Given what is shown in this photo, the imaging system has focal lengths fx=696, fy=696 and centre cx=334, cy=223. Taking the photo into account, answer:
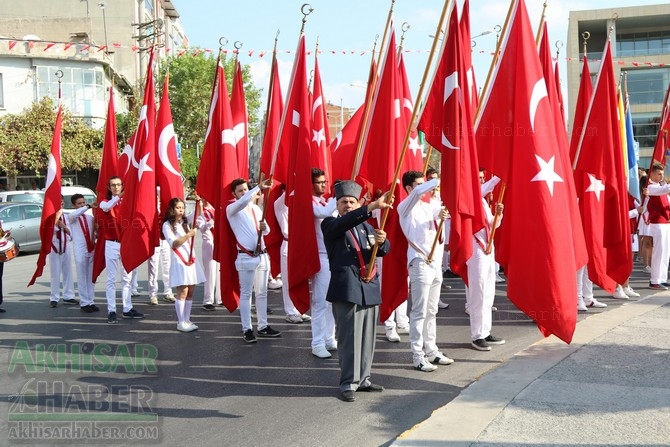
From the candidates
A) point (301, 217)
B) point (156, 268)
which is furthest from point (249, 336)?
point (156, 268)

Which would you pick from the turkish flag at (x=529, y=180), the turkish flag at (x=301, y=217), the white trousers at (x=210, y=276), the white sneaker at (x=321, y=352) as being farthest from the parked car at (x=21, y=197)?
the turkish flag at (x=529, y=180)

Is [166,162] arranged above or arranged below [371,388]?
above

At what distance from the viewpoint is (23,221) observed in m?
20.1

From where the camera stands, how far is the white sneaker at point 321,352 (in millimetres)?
7488

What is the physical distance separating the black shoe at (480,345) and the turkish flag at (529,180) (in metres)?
0.94

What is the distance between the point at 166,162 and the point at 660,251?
8.24m

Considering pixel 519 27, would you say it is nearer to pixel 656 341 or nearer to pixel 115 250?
pixel 656 341

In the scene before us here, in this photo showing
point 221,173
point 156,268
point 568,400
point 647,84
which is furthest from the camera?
point 647,84

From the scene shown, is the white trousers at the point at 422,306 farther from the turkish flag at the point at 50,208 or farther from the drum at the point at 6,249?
the drum at the point at 6,249

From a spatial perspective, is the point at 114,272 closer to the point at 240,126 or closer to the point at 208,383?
the point at 240,126

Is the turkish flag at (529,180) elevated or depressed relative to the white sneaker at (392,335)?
elevated

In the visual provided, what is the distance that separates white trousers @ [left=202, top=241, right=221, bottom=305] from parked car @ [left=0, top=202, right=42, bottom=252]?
34.8 ft

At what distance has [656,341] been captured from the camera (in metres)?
7.44

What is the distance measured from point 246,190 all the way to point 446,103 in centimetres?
290
